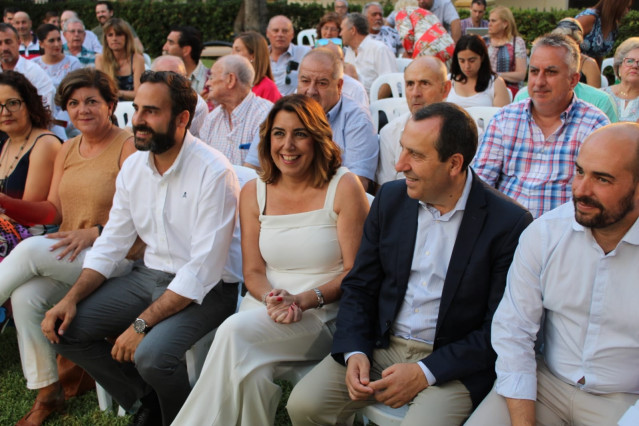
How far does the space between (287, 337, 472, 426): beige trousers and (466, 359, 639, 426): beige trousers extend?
98mm

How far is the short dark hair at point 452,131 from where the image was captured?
8.01ft

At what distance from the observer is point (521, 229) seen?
2.42 m

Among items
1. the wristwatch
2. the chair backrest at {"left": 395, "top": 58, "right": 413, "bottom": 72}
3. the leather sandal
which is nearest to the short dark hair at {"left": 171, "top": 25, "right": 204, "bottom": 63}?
the chair backrest at {"left": 395, "top": 58, "right": 413, "bottom": 72}

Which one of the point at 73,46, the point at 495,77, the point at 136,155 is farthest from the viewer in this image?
the point at 73,46

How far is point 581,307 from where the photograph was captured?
2.15 m

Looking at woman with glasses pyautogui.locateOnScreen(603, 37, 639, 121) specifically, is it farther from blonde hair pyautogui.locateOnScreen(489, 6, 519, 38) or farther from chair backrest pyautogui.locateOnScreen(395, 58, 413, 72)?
chair backrest pyautogui.locateOnScreen(395, 58, 413, 72)

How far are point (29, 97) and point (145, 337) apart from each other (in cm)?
198

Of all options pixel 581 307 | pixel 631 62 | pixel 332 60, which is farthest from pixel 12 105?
pixel 631 62

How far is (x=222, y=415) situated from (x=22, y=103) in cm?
247

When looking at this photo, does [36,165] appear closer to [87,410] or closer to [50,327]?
[50,327]

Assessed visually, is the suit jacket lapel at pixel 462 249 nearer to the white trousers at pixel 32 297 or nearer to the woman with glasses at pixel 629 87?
the white trousers at pixel 32 297

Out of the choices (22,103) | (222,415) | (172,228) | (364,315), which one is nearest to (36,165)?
(22,103)

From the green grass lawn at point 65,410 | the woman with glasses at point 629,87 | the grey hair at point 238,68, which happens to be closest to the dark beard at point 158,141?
the green grass lawn at point 65,410

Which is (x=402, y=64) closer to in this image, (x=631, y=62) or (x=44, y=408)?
(x=631, y=62)
